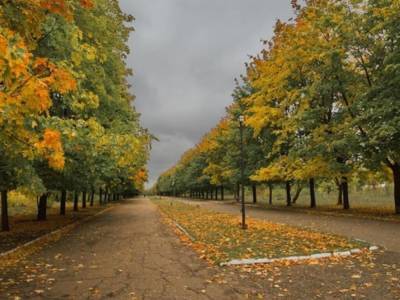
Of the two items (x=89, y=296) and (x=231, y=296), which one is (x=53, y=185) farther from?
(x=231, y=296)

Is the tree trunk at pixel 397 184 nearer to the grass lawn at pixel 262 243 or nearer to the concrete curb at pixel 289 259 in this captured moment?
the grass lawn at pixel 262 243

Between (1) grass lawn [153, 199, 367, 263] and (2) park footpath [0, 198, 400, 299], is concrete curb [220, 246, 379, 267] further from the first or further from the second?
(2) park footpath [0, 198, 400, 299]

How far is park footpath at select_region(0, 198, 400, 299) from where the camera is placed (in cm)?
688

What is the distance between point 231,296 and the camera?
22.1ft

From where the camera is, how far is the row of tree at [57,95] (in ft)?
15.7

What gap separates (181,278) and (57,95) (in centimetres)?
959

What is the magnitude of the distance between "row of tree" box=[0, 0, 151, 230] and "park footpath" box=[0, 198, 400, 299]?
243 cm

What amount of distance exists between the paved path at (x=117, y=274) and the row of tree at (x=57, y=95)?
93.3 inches

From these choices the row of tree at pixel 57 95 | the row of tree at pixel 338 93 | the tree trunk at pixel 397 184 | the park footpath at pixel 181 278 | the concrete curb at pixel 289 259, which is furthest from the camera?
the tree trunk at pixel 397 184

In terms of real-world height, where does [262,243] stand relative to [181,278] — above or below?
above

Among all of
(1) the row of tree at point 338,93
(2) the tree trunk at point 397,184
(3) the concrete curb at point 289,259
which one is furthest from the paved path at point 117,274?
(2) the tree trunk at point 397,184

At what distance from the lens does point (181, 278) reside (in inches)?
320

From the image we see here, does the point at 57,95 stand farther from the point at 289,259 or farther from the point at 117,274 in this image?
the point at 289,259

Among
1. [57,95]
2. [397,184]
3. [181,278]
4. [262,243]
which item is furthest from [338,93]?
[181,278]
